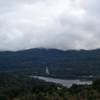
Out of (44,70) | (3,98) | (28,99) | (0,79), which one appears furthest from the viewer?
(44,70)

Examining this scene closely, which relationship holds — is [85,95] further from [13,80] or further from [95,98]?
[13,80]

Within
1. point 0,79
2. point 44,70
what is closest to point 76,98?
point 0,79

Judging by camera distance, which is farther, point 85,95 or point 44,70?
point 44,70

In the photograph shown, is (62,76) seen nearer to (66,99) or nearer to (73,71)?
(73,71)

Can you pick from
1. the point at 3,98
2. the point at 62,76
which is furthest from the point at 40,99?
the point at 62,76

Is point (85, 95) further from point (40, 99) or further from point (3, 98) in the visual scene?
point (3, 98)

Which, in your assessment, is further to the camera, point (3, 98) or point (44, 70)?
point (44, 70)

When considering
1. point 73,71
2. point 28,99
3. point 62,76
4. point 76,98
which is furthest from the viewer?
point 73,71

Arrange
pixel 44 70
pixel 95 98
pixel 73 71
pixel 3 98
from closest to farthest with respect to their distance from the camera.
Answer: pixel 95 98 < pixel 3 98 < pixel 73 71 < pixel 44 70

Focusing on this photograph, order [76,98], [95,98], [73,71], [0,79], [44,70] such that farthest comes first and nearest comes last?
[44,70], [73,71], [0,79], [76,98], [95,98]
